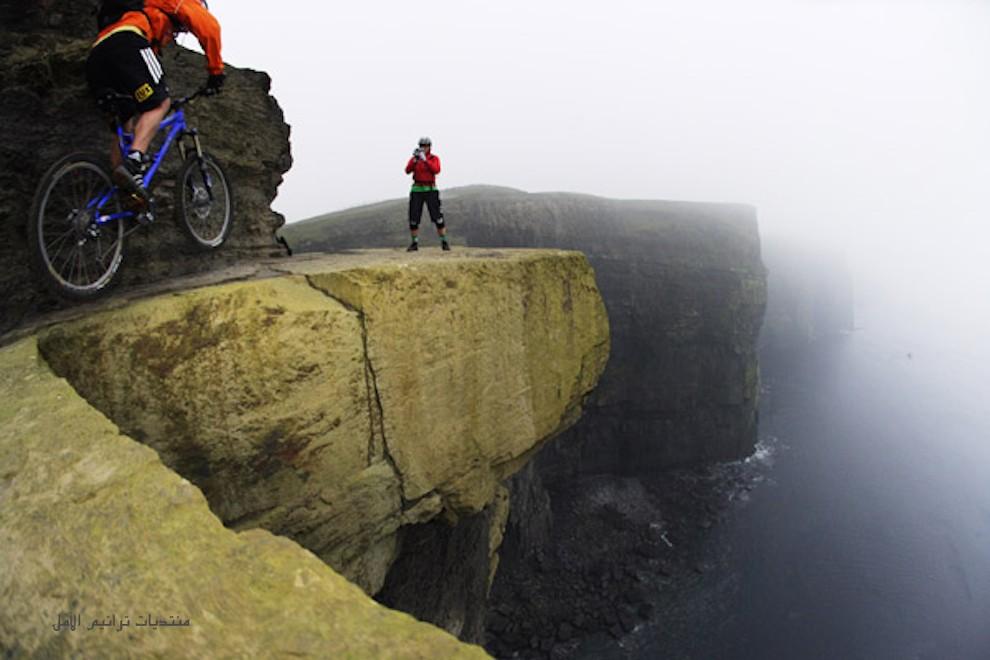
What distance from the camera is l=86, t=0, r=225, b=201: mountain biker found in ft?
16.6

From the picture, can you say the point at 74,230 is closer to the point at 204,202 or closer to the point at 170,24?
the point at 204,202

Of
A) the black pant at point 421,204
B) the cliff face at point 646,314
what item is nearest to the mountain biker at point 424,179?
the black pant at point 421,204

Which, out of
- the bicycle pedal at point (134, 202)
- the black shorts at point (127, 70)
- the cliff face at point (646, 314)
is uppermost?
the black shorts at point (127, 70)

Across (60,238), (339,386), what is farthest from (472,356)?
(60,238)

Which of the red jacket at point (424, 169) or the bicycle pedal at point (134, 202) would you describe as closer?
the bicycle pedal at point (134, 202)

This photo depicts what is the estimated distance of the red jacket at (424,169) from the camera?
35.5 feet

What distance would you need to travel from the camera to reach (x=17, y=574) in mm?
2205

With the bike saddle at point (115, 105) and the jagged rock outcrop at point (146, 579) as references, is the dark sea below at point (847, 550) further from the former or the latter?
the bike saddle at point (115, 105)

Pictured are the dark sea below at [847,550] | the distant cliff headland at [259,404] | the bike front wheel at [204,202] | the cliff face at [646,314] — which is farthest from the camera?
the cliff face at [646,314]

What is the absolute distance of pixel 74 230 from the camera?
5.29m

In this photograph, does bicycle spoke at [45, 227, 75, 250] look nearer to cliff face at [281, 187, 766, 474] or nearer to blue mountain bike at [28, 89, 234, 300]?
blue mountain bike at [28, 89, 234, 300]

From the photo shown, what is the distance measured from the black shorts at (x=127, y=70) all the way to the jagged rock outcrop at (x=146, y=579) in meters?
4.05

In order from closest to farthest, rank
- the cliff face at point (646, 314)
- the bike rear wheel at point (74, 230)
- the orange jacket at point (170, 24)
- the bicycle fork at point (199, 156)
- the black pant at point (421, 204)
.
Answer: the bike rear wheel at point (74, 230), the orange jacket at point (170, 24), the bicycle fork at point (199, 156), the black pant at point (421, 204), the cliff face at point (646, 314)

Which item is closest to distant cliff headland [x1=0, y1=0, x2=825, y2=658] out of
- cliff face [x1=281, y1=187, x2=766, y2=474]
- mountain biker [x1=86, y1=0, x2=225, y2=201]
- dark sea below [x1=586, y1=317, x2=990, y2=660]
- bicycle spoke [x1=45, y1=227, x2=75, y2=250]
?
bicycle spoke [x1=45, y1=227, x2=75, y2=250]
